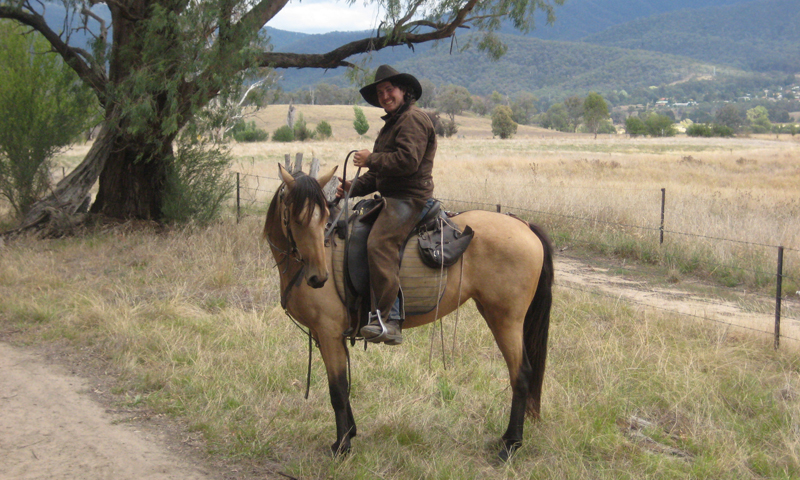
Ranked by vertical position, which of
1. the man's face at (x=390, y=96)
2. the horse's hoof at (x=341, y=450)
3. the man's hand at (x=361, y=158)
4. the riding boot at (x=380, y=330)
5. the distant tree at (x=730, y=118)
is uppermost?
the distant tree at (x=730, y=118)

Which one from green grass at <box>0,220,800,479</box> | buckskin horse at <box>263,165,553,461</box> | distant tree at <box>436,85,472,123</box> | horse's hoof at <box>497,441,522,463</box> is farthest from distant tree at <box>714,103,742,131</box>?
horse's hoof at <box>497,441,522,463</box>

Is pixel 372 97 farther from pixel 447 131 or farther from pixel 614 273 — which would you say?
pixel 447 131

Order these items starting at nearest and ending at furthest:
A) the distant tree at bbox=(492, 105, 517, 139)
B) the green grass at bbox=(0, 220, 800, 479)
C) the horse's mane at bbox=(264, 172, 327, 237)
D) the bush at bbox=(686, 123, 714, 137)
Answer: the horse's mane at bbox=(264, 172, 327, 237)
the green grass at bbox=(0, 220, 800, 479)
the distant tree at bbox=(492, 105, 517, 139)
the bush at bbox=(686, 123, 714, 137)

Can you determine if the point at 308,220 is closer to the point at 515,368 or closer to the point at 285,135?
the point at 515,368

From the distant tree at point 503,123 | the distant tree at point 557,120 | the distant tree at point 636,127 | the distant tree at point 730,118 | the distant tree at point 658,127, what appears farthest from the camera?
the distant tree at point 557,120

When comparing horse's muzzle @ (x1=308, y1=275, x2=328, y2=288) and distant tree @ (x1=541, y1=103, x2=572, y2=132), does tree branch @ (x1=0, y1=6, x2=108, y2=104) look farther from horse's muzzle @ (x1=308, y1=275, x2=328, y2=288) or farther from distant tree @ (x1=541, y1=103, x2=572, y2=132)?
distant tree @ (x1=541, y1=103, x2=572, y2=132)

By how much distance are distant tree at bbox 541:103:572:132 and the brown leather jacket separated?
398 feet

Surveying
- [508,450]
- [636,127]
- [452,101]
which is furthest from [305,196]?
[452,101]

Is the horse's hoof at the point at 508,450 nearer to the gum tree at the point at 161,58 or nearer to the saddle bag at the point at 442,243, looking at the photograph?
the saddle bag at the point at 442,243

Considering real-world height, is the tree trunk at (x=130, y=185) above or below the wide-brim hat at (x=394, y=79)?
below

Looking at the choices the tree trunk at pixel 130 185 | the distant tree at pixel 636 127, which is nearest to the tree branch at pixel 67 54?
the tree trunk at pixel 130 185

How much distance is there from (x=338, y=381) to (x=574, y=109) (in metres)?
116

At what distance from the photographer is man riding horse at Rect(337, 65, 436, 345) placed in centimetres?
390

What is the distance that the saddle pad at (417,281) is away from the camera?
4238mm
